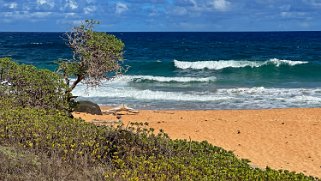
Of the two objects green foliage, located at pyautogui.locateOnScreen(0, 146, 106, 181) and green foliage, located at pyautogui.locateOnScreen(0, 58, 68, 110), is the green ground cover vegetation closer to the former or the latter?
green foliage, located at pyautogui.locateOnScreen(0, 146, 106, 181)

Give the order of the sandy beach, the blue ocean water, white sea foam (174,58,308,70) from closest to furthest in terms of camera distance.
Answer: the sandy beach < the blue ocean water < white sea foam (174,58,308,70)

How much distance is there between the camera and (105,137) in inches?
Result: 300

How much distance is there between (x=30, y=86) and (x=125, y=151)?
5089 mm

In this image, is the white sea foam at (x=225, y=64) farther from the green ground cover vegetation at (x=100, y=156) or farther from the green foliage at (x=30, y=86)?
the green ground cover vegetation at (x=100, y=156)

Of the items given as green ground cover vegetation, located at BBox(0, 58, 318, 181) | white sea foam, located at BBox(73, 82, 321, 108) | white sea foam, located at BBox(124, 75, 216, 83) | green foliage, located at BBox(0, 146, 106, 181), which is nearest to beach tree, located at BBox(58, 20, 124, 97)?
green ground cover vegetation, located at BBox(0, 58, 318, 181)

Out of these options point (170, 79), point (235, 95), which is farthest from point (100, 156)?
point (170, 79)

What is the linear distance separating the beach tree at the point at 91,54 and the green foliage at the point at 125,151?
464cm

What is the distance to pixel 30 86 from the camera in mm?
11594

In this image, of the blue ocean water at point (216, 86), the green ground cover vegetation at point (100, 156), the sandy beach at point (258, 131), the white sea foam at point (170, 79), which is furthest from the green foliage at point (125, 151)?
the white sea foam at point (170, 79)

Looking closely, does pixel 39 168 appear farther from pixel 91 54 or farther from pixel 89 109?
pixel 89 109

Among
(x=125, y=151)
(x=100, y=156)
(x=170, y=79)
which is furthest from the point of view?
(x=170, y=79)

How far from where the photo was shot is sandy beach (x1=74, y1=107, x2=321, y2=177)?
12250 mm

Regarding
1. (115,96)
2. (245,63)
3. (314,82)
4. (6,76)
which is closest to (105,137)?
(6,76)

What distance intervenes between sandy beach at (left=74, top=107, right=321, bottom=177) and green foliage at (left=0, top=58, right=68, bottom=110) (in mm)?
3845
